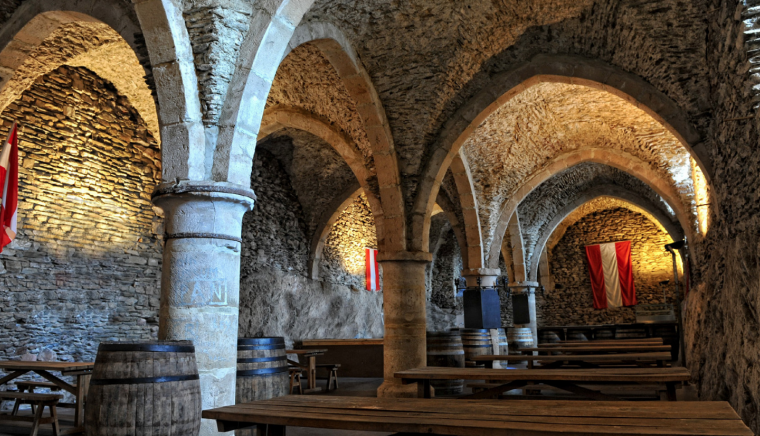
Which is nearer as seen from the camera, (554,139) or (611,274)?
(554,139)

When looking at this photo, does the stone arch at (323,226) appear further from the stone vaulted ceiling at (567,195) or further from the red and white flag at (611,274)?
the red and white flag at (611,274)

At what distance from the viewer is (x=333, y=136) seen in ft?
25.3

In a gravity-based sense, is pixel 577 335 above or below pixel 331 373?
above

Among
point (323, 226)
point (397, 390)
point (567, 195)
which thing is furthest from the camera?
point (567, 195)

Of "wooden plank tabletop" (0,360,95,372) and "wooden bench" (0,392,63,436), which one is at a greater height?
"wooden plank tabletop" (0,360,95,372)

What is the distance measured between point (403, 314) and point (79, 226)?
4.42 m

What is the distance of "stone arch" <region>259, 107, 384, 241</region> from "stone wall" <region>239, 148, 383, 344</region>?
8.51ft

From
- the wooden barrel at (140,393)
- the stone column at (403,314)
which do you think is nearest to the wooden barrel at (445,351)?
the stone column at (403,314)

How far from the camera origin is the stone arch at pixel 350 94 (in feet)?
11.9

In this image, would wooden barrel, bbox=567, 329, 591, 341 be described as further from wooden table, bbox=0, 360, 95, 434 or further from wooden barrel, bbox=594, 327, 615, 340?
wooden table, bbox=0, 360, 95, 434

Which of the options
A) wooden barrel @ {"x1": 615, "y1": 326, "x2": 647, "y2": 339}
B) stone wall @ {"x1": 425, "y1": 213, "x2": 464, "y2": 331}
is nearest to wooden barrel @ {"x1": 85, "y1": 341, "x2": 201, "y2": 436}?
wooden barrel @ {"x1": 615, "y1": 326, "x2": 647, "y2": 339}

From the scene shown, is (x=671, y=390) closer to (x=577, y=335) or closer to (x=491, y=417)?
(x=491, y=417)

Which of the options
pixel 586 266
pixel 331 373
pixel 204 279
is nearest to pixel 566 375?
pixel 204 279

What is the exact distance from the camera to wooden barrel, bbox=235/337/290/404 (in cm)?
324
